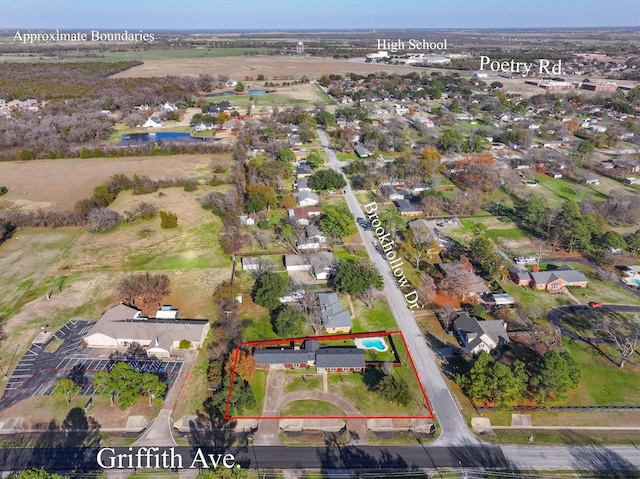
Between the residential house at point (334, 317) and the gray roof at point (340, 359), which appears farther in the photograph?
the residential house at point (334, 317)

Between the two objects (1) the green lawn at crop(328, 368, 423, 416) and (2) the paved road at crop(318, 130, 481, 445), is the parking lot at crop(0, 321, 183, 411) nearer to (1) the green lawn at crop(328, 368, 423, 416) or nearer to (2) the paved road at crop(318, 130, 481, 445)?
(1) the green lawn at crop(328, 368, 423, 416)

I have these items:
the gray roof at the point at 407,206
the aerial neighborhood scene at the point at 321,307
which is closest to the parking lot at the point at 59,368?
the aerial neighborhood scene at the point at 321,307

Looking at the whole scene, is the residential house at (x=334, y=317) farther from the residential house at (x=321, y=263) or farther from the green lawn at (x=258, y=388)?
the green lawn at (x=258, y=388)

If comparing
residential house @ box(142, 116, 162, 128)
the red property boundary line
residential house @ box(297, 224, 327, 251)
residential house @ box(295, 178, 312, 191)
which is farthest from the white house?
residential house @ box(142, 116, 162, 128)

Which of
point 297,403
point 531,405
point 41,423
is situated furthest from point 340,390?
point 41,423

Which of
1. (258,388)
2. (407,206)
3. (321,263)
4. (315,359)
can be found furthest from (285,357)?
(407,206)

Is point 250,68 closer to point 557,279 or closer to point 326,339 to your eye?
point 557,279

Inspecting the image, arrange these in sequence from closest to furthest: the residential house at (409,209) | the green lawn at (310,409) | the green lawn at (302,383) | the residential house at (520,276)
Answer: the green lawn at (310,409), the green lawn at (302,383), the residential house at (520,276), the residential house at (409,209)

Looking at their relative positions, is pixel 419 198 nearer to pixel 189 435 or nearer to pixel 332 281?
pixel 332 281
